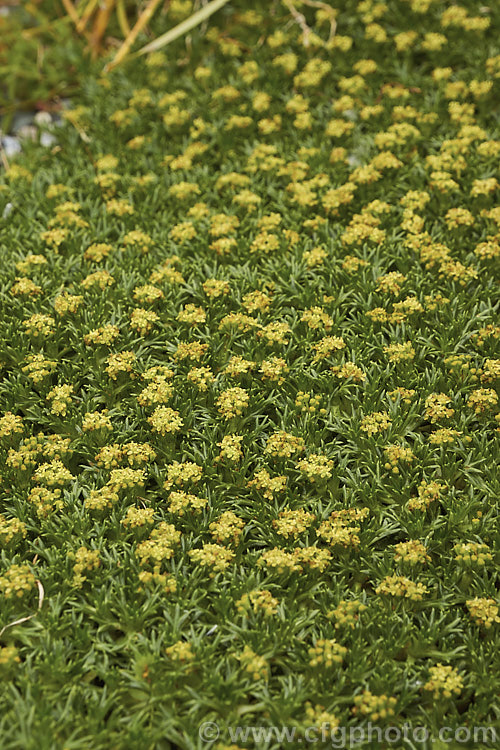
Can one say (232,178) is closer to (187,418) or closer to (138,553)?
(187,418)

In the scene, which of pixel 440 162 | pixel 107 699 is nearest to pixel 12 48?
pixel 440 162

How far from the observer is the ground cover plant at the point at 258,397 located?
2729 millimetres

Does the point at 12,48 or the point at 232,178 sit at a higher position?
the point at 12,48

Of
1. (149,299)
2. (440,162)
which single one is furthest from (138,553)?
(440,162)

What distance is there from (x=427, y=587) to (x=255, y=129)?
10.8 feet

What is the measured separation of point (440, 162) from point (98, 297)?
215cm

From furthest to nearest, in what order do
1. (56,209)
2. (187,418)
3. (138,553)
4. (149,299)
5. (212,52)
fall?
(212,52), (56,209), (149,299), (187,418), (138,553)

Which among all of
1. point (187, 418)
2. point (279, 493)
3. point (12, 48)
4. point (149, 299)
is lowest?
point (279, 493)

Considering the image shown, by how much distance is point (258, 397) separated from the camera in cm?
355

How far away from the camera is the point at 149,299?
154 inches

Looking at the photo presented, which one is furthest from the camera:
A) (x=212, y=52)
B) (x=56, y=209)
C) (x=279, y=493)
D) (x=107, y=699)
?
(x=212, y=52)

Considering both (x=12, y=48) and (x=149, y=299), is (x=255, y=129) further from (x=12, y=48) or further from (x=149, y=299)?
(x=12, y=48)

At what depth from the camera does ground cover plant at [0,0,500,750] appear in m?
2.73

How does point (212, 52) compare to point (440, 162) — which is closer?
point (440, 162)
